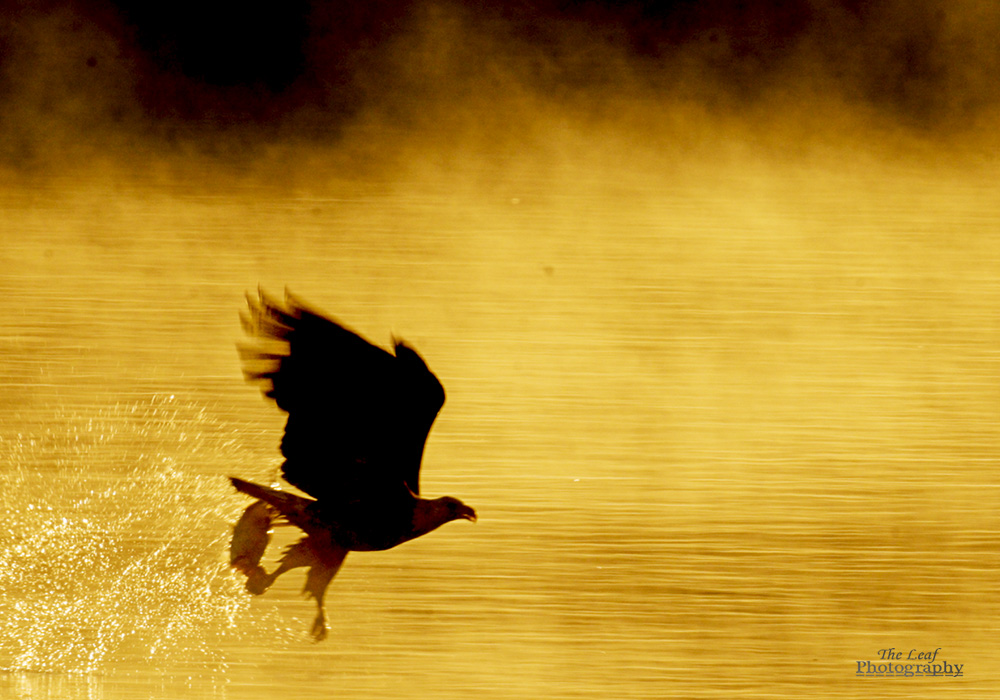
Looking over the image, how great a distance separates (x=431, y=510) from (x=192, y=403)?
109 centimetres

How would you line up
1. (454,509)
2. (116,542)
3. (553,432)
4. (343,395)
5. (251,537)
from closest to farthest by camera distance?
(343,395) < (454,509) < (251,537) < (116,542) < (553,432)

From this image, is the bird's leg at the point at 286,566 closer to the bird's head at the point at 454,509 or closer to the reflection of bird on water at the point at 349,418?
the reflection of bird on water at the point at 349,418

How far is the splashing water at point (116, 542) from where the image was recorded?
1.84 meters

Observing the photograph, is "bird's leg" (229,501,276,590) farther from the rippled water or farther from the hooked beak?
the hooked beak

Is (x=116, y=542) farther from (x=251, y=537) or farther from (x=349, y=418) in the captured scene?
(x=349, y=418)

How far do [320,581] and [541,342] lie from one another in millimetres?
1246

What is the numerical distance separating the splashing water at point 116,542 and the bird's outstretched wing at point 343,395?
0.51 m

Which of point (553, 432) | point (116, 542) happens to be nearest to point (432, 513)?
point (116, 542)

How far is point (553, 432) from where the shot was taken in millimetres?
2512

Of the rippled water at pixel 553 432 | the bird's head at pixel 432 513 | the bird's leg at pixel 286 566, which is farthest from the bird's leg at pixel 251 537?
the bird's head at pixel 432 513

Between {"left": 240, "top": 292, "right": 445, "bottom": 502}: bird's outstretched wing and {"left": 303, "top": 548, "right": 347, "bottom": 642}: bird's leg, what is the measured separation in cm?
29

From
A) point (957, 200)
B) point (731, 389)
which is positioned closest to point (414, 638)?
point (731, 389)

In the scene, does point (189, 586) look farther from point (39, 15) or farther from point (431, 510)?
point (39, 15)

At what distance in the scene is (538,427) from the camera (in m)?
2.53
